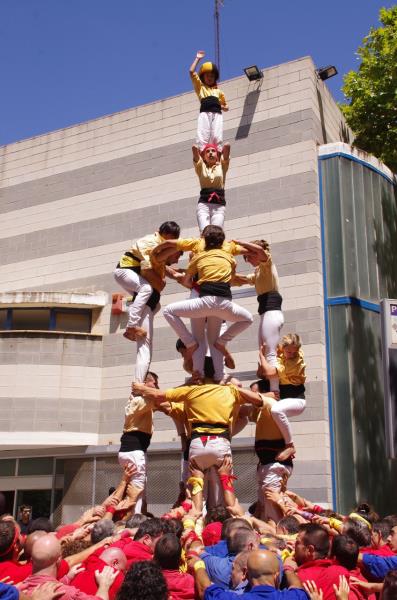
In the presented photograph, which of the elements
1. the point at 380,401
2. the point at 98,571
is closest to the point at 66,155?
the point at 380,401

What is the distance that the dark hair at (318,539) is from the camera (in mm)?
4523

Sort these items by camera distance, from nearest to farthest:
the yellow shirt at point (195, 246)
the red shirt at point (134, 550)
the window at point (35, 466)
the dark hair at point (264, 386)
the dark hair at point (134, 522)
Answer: the red shirt at point (134, 550), the dark hair at point (134, 522), the yellow shirt at point (195, 246), the dark hair at point (264, 386), the window at point (35, 466)

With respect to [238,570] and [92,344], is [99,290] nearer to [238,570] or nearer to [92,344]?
[92,344]

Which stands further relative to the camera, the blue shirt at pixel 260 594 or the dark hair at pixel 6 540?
the dark hair at pixel 6 540

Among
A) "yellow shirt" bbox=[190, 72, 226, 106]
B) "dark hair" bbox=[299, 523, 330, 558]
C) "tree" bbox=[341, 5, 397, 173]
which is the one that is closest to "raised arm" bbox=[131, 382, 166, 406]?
"dark hair" bbox=[299, 523, 330, 558]

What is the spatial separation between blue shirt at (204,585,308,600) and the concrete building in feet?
32.5

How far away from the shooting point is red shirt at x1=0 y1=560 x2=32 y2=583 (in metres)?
4.34

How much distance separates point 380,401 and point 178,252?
812cm

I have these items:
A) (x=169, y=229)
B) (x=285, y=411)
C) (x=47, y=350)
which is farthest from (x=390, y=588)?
(x=47, y=350)

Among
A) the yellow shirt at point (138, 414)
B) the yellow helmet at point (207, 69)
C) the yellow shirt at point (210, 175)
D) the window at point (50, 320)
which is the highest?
the yellow helmet at point (207, 69)

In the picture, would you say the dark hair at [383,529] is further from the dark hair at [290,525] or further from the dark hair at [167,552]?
the dark hair at [167,552]

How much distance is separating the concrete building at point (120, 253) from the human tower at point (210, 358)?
4.02m

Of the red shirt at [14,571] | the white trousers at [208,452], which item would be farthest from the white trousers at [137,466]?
the red shirt at [14,571]

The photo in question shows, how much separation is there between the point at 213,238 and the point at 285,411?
2.57 m
